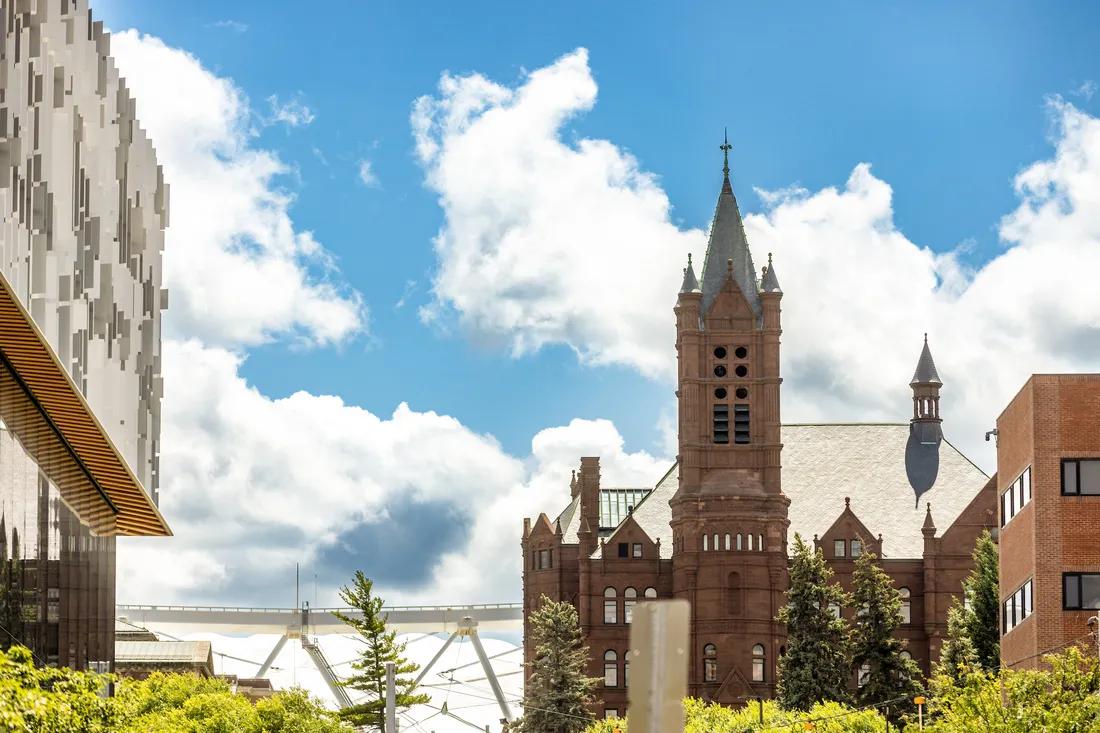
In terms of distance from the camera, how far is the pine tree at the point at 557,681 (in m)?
114

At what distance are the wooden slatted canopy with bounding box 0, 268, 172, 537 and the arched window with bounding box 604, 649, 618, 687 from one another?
244 feet

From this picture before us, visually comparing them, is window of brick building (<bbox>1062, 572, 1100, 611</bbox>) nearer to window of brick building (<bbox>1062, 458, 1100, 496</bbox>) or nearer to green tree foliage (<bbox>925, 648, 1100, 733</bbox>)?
window of brick building (<bbox>1062, 458, 1100, 496</bbox>)

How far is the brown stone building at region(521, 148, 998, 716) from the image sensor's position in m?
129

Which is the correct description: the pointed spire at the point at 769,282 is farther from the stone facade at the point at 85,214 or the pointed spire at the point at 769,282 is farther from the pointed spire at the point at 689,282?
the stone facade at the point at 85,214

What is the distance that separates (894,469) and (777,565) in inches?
806

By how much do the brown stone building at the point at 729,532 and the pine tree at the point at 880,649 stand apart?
72.9ft

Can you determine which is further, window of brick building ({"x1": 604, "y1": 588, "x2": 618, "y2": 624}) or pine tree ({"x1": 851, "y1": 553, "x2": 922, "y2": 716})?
window of brick building ({"x1": 604, "y1": 588, "x2": 618, "y2": 624})

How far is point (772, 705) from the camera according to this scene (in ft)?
335

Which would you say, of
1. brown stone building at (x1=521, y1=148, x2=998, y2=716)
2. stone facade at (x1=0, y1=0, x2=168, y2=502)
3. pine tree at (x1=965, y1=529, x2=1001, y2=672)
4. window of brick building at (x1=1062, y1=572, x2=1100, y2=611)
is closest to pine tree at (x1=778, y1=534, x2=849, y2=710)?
pine tree at (x1=965, y1=529, x2=1001, y2=672)

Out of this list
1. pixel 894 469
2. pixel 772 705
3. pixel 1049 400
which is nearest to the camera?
pixel 1049 400

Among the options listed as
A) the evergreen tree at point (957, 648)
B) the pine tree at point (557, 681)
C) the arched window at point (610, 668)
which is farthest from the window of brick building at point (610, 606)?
the evergreen tree at point (957, 648)

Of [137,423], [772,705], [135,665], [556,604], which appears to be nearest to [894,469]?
[556,604]

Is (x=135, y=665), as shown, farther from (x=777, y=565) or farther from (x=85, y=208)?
(x=85, y=208)

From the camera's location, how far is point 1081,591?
195 feet
